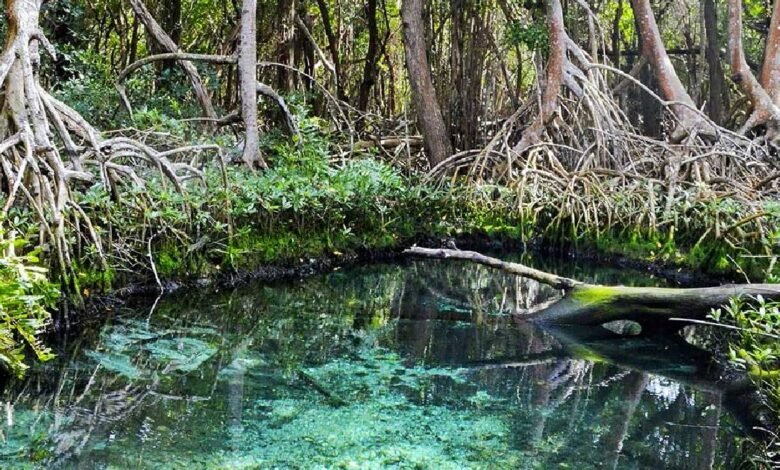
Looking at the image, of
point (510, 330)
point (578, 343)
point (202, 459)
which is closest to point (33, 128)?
point (202, 459)

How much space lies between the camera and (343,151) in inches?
316

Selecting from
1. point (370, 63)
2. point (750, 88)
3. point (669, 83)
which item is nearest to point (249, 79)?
point (370, 63)

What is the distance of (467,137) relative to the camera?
8.73 meters

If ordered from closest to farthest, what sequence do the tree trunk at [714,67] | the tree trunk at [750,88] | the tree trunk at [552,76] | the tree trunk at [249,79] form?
the tree trunk at [249,79] → the tree trunk at [552,76] → the tree trunk at [750,88] → the tree trunk at [714,67]

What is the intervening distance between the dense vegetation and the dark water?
1.11 ft

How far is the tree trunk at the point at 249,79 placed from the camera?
21.2 feet

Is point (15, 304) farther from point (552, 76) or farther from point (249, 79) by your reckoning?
point (552, 76)

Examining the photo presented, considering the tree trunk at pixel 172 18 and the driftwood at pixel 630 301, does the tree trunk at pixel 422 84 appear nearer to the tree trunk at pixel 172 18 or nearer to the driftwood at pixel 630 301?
the tree trunk at pixel 172 18

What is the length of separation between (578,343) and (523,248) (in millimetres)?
3247

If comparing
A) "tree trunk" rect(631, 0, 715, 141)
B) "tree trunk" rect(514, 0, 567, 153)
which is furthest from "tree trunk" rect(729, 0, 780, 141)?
"tree trunk" rect(514, 0, 567, 153)

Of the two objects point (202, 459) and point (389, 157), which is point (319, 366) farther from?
point (389, 157)

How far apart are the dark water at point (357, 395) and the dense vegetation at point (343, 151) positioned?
34 centimetres

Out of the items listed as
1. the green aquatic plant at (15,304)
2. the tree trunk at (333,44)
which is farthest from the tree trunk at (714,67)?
the green aquatic plant at (15,304)

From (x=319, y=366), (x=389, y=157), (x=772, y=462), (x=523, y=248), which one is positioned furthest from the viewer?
(x=389, y=157)
